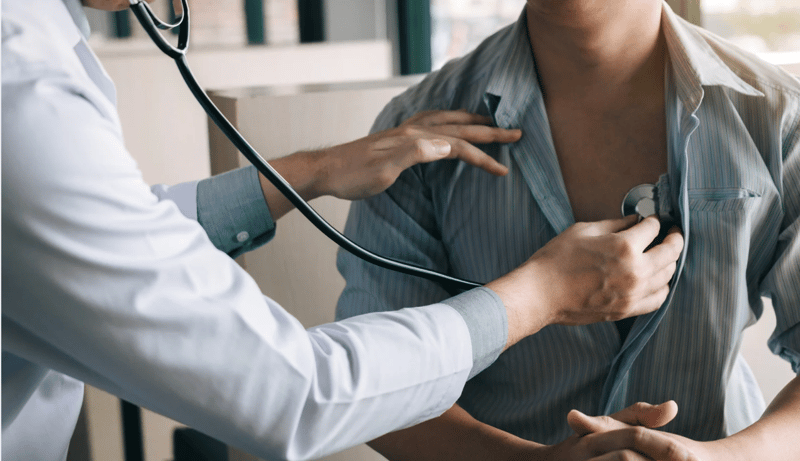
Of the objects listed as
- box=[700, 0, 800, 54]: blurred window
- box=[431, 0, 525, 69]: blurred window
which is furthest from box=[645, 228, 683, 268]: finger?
box=[431, 0, 525, 69]: blurred window

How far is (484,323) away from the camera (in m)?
0.74

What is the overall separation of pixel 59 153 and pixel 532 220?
668mm

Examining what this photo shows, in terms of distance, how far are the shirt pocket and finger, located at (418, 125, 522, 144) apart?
263 mm

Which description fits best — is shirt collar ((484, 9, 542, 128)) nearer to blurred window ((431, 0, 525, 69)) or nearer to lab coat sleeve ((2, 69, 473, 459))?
lab coat sleeve ((2, 69, 473, 459))

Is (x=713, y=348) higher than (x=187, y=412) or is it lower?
lower

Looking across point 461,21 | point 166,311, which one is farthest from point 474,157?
point 461,21

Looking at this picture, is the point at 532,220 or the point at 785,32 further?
the point at 785,32

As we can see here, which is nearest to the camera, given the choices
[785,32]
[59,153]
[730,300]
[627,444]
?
[59,153]

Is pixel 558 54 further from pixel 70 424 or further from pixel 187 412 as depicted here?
pixel 70 424

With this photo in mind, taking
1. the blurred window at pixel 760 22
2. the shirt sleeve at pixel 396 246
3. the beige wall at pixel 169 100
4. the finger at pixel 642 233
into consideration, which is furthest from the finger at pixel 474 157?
the beige wall at pixel 169 100

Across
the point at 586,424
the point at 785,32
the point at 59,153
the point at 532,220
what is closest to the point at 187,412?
the point at 59,153

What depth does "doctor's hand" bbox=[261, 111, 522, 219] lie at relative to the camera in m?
0.97

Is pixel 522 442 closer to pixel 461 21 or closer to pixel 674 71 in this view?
pixel 674 71

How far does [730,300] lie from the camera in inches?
37.3
